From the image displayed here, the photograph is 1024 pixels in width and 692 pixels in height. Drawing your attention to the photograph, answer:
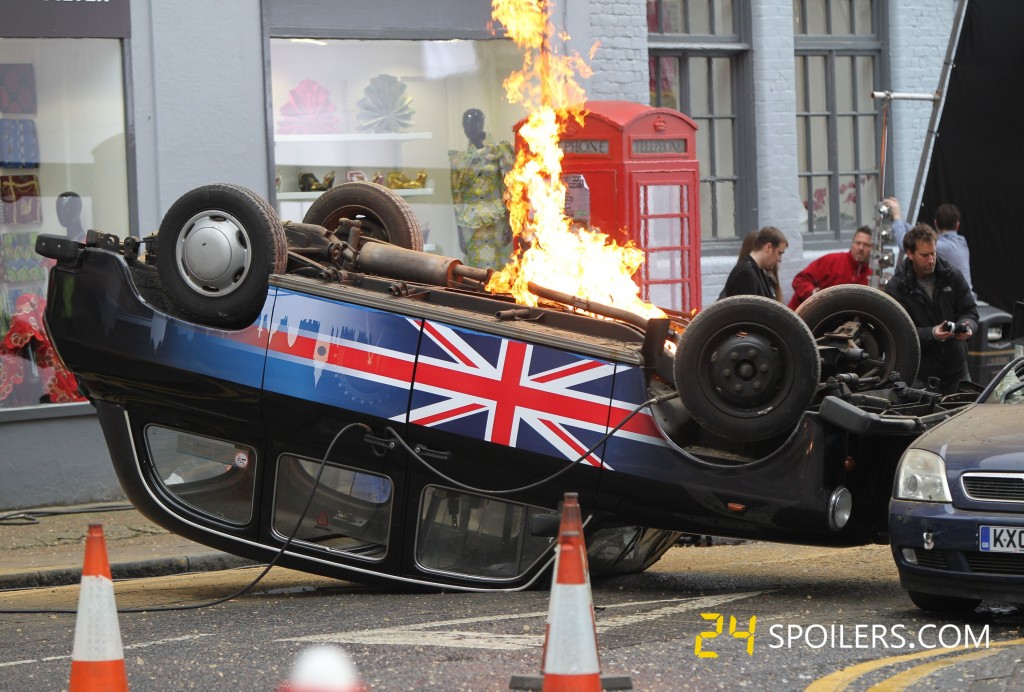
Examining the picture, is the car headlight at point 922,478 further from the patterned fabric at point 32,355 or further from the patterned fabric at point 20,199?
the patterned fabric at point 20,199

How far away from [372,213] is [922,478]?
378cm

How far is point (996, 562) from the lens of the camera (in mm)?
7176

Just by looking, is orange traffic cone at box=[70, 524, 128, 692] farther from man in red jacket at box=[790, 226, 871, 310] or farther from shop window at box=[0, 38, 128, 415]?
man in red jacket at box=[790, 226, 871, 310]

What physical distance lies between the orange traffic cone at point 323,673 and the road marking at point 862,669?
67.3 inches

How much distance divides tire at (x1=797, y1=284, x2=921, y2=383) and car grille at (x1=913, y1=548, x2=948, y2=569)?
1552 millimetres

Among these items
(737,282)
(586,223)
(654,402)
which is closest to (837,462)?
(654,402)

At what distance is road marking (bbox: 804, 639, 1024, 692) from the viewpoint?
6.18m

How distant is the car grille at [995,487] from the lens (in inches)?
283

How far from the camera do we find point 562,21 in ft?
49.6

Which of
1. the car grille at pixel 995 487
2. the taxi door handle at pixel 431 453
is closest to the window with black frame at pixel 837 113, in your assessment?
the taxi door handle at pixel 431 453

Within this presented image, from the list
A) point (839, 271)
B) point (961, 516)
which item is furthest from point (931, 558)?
point (839, 271)

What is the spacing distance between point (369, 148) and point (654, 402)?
702cm

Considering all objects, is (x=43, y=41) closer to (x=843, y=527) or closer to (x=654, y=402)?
(x=654, y=402)

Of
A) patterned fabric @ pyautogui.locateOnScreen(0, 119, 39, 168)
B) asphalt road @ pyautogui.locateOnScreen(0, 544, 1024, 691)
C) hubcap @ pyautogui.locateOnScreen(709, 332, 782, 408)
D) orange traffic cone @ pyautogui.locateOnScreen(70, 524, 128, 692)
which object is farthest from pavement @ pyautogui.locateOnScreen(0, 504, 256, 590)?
orange traffic cone @ pyautogui.locateOnScreen(70, 524, 128, 692)
